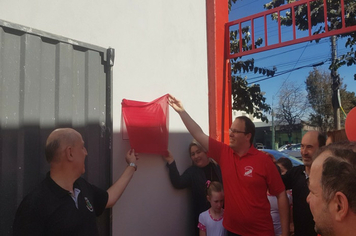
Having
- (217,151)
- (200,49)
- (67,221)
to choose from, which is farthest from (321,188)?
(200,49)

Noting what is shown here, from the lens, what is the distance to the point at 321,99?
2208cm

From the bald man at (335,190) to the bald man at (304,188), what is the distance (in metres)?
1.62

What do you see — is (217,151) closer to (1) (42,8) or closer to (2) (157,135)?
(2) (157,135)

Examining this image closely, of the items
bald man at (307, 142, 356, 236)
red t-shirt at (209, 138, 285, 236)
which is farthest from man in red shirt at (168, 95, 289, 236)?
bald man at (307, 142, 356, 236)

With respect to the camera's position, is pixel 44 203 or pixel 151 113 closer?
pixel 44 203

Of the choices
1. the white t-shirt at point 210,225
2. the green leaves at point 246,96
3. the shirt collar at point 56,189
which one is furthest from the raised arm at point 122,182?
the green leaves at point 246,96

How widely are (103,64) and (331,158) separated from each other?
2.14m

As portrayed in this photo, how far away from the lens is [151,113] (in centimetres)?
305

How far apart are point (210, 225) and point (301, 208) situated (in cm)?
91

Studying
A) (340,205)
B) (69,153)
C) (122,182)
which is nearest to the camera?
(340,205)

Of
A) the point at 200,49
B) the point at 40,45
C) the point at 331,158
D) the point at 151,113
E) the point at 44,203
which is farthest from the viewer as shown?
the point at 200,49

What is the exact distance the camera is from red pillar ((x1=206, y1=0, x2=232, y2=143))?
393cm

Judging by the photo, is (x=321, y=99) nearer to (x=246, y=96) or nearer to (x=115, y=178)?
(x=246, y=96)

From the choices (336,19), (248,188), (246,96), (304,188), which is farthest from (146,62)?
(336,19)
